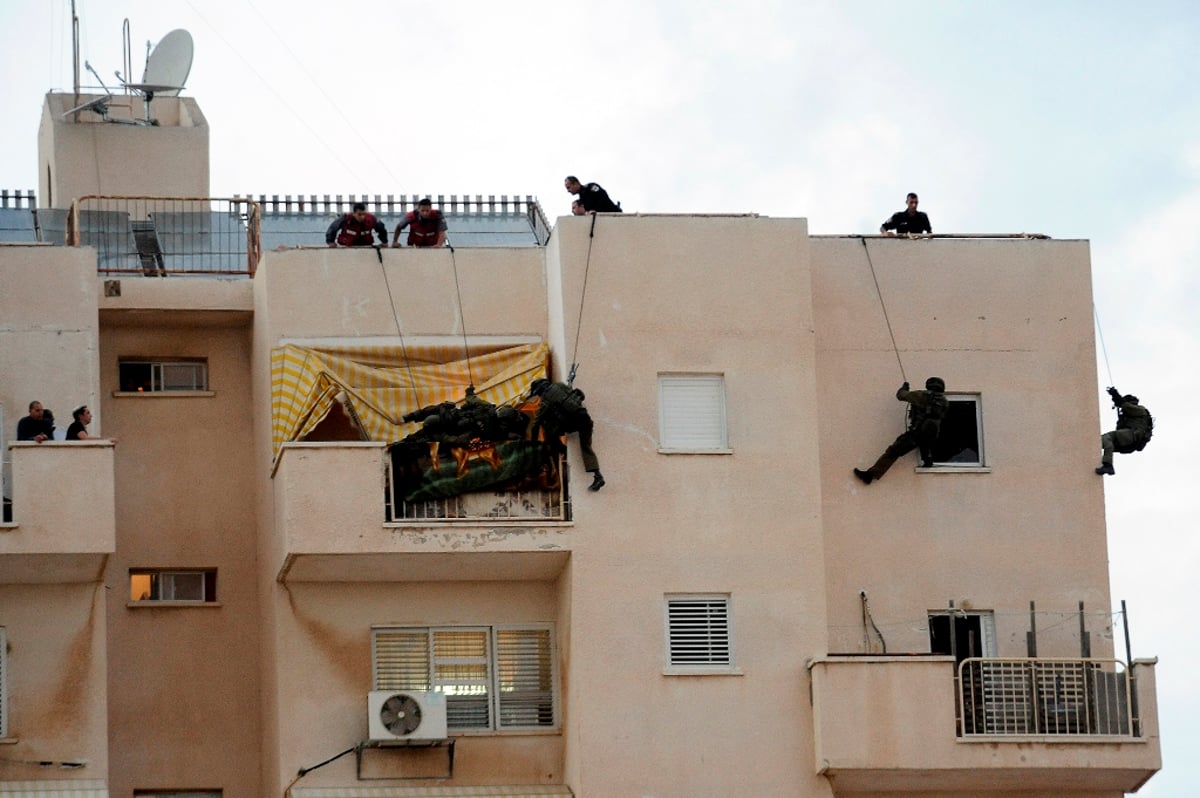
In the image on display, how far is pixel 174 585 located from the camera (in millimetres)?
42156

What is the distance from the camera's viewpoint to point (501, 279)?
41781mm

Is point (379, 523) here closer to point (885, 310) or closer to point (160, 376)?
point (160, 376)

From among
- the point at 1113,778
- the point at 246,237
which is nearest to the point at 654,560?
the point at 1113,778

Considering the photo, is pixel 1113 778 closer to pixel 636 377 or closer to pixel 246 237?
pixel 636 377

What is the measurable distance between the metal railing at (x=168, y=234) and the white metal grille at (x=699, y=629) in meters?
8.41

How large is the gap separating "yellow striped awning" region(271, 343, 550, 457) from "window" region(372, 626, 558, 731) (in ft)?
8.87

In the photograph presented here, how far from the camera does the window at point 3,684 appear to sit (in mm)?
39156

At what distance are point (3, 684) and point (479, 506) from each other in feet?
21.2

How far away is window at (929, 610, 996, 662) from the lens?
4103 centimetres

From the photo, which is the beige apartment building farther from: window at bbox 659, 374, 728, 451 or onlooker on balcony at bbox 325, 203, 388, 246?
onlooker on balcony at bbox 325, 203, 388, 246

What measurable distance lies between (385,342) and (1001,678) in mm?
9294

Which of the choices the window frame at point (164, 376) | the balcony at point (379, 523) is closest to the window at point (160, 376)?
the window frame at point (164, 376)

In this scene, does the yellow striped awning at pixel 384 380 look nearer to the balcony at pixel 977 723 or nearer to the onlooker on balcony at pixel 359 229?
the onlooker on balcony at pixel 359 229

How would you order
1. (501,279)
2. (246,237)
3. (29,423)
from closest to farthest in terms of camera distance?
1. (29,423)
2. (501,279)
3. (246,237)
